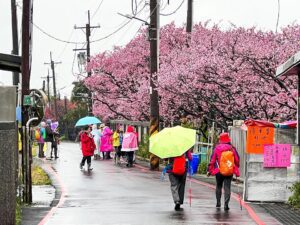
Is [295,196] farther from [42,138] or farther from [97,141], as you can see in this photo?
Result: [42,138]

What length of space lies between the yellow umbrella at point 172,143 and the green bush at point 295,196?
9.07 feet

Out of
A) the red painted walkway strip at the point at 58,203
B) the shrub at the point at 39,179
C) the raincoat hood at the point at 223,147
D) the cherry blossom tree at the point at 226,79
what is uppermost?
the cherry blossom tree at the point at 226,79

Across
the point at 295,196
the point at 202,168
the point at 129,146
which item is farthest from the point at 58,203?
the point at 129,146

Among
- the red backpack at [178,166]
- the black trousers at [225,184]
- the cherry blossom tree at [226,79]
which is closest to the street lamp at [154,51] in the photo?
the cherry blossom tree at [226,79]

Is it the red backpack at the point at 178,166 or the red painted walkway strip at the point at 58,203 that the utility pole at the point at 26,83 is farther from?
the red backpack at the point at 178,166

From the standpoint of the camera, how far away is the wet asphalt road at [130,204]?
14820 millimetres

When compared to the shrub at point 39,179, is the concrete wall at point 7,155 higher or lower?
higher

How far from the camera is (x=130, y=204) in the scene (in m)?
17.6

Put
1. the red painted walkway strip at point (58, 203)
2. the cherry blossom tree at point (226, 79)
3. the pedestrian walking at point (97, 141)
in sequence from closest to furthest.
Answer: the red painted walkway strip at point (58, 203), the cherry blossom tree at point (226, 79), the pedestrian walking at point (97, 141)

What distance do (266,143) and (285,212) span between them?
2.25 meters

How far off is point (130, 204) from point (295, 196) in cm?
364

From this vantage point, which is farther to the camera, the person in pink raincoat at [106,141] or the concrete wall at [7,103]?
the person in pink raincoat at [106,141]

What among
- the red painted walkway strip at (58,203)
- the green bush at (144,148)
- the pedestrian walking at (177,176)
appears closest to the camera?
the red painted walkway strip at (58,203)

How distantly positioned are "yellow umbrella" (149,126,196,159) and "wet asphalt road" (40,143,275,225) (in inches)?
48.0
